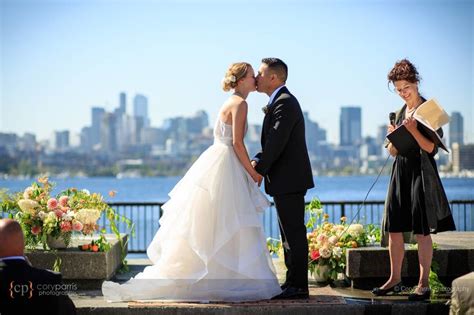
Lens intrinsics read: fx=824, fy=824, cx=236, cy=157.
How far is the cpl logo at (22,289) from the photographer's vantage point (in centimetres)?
591

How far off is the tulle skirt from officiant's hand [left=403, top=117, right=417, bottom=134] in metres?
1.65

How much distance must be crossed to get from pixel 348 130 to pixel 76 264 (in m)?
153

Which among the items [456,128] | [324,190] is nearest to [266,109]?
[324,190]

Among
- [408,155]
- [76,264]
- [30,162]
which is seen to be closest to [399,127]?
[408,155]

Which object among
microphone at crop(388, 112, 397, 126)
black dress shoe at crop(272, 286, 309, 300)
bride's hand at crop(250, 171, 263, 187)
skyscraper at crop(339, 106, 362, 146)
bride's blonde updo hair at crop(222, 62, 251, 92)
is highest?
skyscraper at crop(339, 106, 362, 146)

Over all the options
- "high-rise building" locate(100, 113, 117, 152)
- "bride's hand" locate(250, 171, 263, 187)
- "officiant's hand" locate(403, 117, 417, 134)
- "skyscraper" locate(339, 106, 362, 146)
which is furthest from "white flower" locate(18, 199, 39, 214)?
"high-rise building" locate(100, 113, 117, 152)

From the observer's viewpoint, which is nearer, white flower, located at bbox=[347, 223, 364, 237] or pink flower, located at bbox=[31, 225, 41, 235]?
pink flower, located at bbox=[31, 225, 41, 235]

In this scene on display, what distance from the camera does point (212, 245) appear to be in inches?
327

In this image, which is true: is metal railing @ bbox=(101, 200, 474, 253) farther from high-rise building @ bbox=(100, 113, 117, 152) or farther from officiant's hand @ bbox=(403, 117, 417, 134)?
high-rise building @ bbox=(100, 113, 117, 152)

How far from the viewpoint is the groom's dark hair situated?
843 cm

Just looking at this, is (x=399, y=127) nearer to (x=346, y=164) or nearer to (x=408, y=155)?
(x=408, y=155)

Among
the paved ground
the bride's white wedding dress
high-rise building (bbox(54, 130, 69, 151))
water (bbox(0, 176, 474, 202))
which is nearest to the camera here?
the paved ground

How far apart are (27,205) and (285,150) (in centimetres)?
301

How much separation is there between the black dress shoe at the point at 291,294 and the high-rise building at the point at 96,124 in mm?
162023
